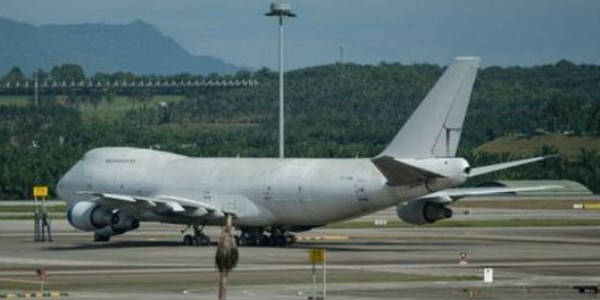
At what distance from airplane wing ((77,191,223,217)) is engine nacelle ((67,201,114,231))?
53cm

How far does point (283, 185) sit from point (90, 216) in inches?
376

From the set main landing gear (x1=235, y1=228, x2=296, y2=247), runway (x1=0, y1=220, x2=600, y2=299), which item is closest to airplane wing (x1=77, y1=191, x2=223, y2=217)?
runway (x1=0, y1=220, x2=600, y2=299)

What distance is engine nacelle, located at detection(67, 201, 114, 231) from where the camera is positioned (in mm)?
80625

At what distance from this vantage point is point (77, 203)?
3292 inches

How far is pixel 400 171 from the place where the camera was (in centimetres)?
6994

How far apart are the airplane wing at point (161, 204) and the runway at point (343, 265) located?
1.74 m

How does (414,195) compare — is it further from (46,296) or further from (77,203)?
(46,296)

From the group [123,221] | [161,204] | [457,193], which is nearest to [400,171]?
[457,193]

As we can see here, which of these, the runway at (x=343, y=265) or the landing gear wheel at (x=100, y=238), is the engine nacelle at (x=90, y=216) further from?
the landing gear wheel at (x=100, y=238)

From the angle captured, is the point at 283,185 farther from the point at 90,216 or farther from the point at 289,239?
the point at 90,216

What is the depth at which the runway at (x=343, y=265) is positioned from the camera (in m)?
52.3

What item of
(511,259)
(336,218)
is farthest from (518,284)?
(336,218)

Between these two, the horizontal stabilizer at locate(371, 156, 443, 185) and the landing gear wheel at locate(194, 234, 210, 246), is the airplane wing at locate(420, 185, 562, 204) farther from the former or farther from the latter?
the landing gear wheel at locate(194, 234, 210, 246)

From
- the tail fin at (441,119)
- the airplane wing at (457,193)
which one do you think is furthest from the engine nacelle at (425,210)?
the tail fin at (441,119)
